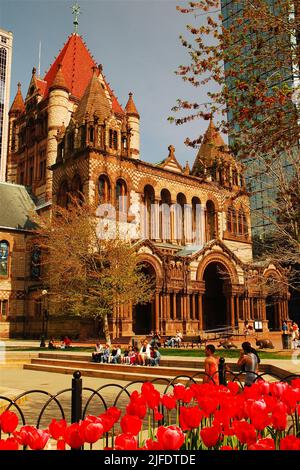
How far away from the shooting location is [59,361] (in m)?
20.4

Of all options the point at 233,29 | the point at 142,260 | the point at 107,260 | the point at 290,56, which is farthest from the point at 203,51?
the point at 142,260

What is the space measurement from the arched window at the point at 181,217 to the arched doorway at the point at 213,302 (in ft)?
14.2

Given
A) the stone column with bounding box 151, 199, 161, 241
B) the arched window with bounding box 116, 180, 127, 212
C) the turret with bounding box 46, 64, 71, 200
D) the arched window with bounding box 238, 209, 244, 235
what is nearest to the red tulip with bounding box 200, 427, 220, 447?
→ the arched window with bounding box 116, 180, 127, 212

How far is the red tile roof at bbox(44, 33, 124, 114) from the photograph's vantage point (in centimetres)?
5538

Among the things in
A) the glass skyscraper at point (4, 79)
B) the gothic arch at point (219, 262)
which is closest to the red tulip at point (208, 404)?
the gothic arch at point (219, 262)

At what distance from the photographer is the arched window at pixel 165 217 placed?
144 feet

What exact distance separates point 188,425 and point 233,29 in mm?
9096

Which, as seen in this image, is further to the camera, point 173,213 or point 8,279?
point 173,213

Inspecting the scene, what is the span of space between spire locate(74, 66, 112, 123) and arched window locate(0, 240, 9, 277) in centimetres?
1308

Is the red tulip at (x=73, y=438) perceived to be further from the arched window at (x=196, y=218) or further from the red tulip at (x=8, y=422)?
the arched window at (x=196, y=218)

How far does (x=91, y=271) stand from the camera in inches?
1095

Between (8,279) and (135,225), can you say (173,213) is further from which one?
(8,279)

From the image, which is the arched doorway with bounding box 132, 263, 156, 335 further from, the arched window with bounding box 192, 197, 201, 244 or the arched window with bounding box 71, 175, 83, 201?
the arched window with bounding box 71, 175, 83, 201

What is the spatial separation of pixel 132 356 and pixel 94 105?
27.9 m
